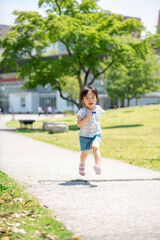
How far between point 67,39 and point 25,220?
2126 cm

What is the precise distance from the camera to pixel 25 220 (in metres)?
3.93

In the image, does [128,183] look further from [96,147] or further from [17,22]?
[17,22]

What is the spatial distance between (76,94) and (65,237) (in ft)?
196

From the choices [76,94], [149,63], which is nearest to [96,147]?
[149,63]

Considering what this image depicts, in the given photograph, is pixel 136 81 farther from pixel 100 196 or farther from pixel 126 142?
pixel 100 196

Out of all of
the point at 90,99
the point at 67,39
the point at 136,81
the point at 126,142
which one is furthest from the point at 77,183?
the point at 136,81

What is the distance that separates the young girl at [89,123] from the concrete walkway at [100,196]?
0.46 m

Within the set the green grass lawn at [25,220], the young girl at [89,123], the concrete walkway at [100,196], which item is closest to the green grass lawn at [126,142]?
the concrete walkway at [100,196]

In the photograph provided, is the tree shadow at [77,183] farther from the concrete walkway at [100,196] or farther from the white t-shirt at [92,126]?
the white t-shirt at [92,126]

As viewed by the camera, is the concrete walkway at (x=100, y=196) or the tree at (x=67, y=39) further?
the tree at (x=67, y=39)

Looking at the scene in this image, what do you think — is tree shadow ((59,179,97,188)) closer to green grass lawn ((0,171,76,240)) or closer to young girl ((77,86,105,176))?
young girl ((77,86,105,176))

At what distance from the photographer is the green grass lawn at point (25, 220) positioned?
3.45 meters

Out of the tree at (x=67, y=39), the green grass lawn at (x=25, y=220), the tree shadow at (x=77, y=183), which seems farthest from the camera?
the tree at (x=67, y=39)

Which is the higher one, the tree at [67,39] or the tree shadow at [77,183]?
the tree at [67,39]
